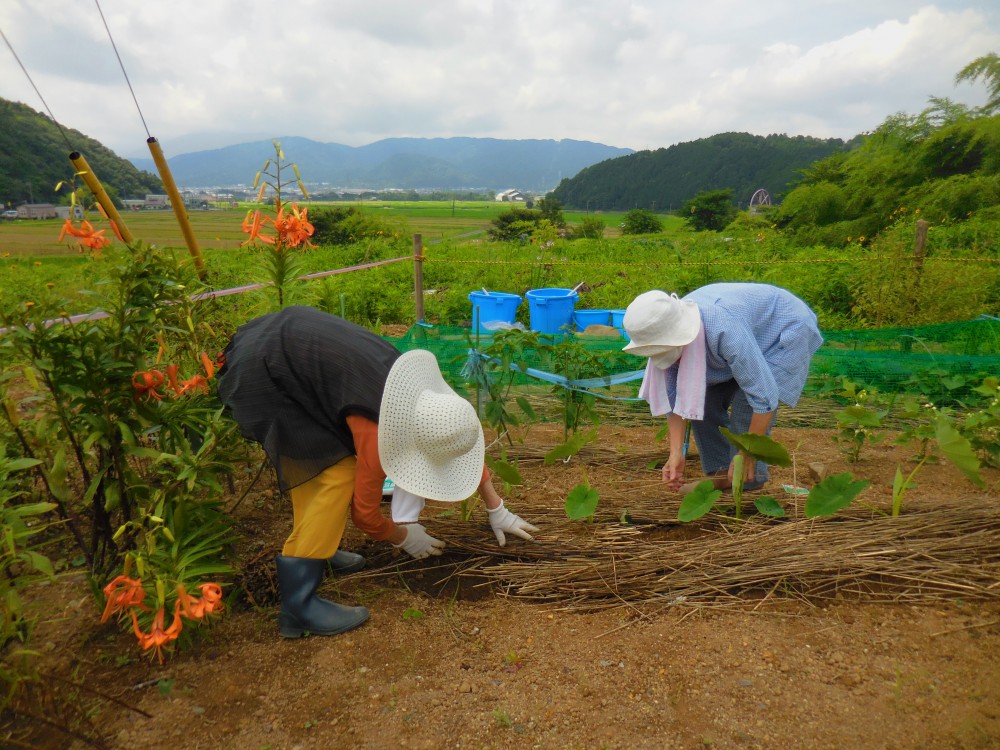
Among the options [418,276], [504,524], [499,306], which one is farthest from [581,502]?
[499,306]

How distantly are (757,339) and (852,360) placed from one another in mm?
2237

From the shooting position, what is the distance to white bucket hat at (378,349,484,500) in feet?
6.38

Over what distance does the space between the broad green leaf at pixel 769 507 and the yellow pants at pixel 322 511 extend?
1.70 m

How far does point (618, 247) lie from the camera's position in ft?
46.4

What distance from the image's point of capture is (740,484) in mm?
2592

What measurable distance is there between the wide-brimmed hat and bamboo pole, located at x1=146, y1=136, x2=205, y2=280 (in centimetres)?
174

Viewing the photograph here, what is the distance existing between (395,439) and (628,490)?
1.53 metres

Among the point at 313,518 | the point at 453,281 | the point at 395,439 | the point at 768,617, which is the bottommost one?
the point at 453,281

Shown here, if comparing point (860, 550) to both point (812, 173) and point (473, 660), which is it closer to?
point (473, 660)

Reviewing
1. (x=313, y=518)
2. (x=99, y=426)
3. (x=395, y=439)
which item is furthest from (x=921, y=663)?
(x=99, y=426)

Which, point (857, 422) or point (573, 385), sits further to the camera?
point (573, 385)

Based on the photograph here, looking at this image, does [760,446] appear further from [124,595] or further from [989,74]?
[989,74]

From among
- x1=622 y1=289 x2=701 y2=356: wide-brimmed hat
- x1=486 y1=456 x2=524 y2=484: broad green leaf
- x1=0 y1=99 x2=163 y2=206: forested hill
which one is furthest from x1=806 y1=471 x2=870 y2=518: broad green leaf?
x1=0 y1=99 x2=163 y2=206: forested hill

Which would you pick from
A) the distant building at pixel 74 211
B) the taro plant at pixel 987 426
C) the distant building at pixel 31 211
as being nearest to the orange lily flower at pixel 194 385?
the distant building at pixel 74 211
